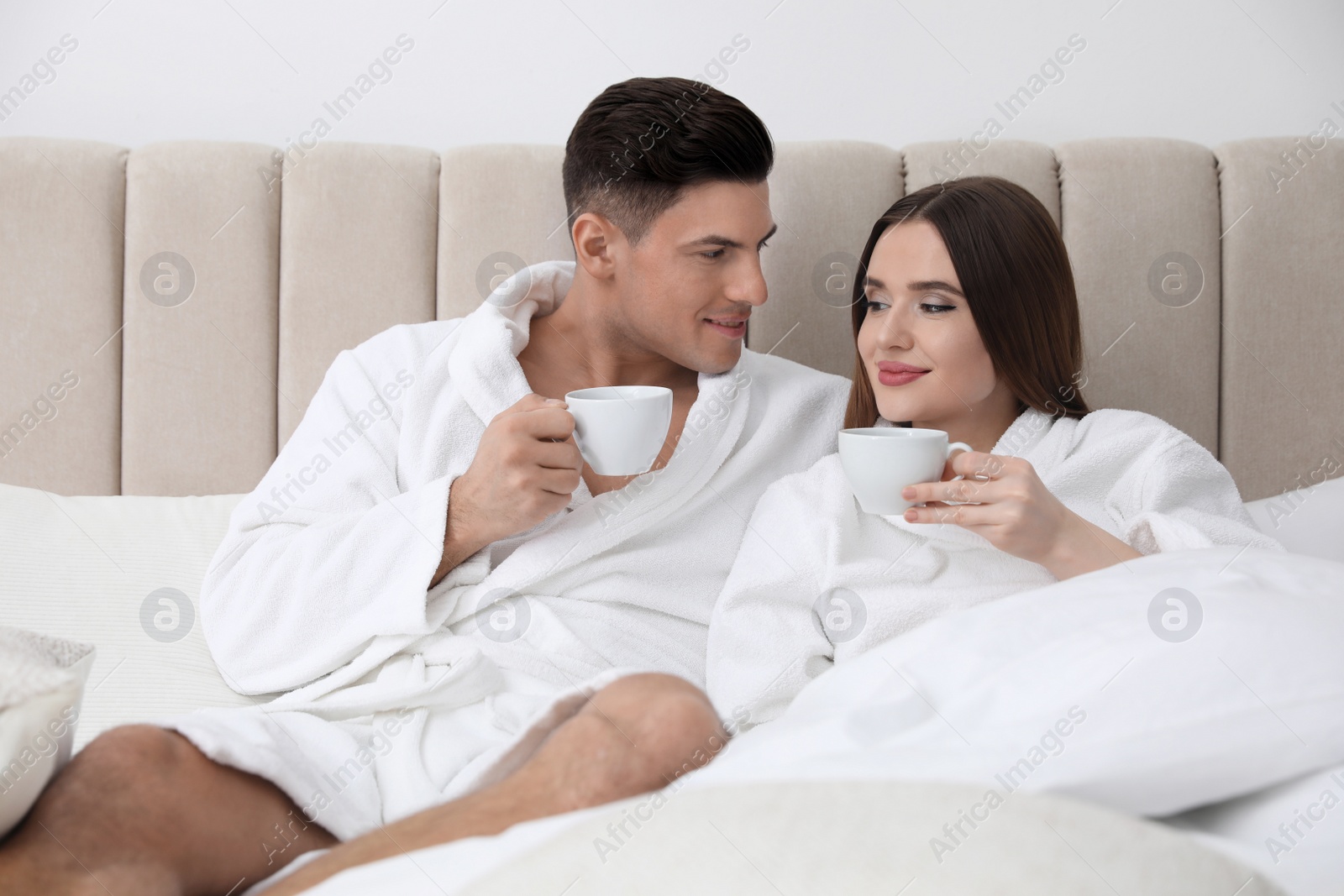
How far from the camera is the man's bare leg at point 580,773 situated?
731mm

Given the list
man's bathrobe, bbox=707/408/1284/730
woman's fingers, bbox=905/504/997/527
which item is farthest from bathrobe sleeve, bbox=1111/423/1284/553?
woman's fingers, bbox=905/504/997/527

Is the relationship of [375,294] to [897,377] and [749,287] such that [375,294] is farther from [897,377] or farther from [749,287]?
[897,377]

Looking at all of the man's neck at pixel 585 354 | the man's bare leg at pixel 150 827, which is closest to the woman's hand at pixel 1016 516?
the man's neck at pixel 585 354

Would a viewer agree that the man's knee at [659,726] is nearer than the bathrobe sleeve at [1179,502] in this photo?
Yes

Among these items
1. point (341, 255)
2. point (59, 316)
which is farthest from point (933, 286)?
point (59, 316)

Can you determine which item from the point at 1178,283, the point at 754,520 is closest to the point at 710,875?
the point at 754,520

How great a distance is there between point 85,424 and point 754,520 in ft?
3.61

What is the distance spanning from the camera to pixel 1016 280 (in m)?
1.29

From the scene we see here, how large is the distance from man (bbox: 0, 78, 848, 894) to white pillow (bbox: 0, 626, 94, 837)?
4cm

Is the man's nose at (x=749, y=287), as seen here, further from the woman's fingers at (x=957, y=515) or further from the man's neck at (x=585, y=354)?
the woman's fingers at (x=957, y=515)

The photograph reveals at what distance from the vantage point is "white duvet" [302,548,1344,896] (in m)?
0.65

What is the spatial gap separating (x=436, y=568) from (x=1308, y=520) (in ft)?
4.09

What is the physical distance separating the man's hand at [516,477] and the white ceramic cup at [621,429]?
0.10ft

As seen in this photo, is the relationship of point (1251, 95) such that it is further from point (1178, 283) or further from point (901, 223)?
point (901, 223)
